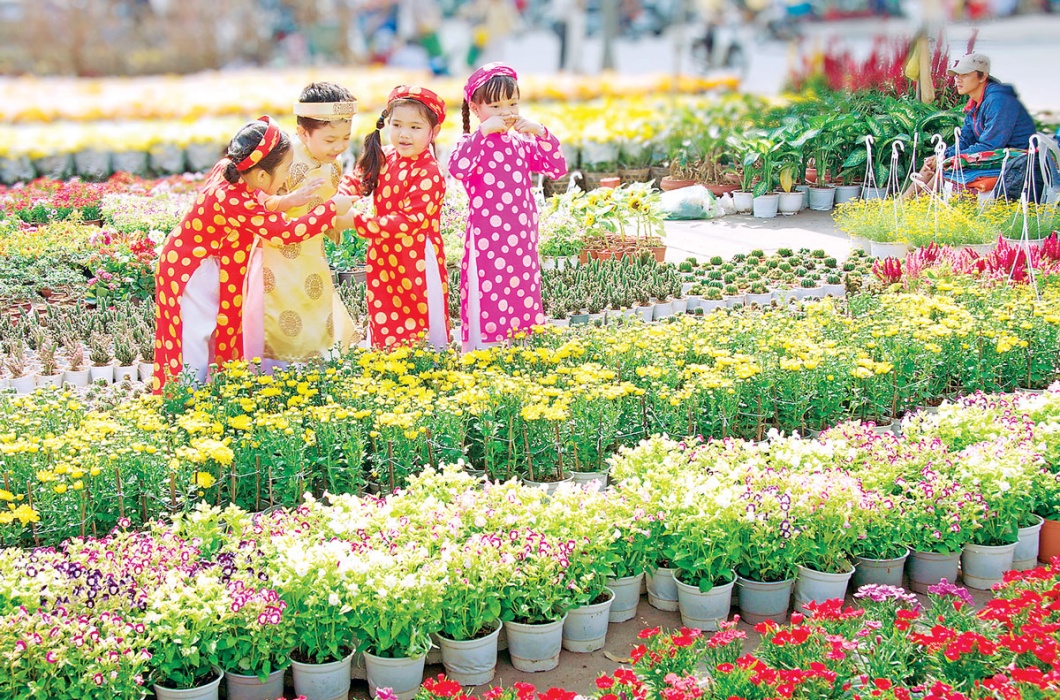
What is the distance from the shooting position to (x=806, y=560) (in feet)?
12.6

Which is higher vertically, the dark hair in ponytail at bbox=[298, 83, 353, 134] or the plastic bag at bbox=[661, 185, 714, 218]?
the dark hair in ponytail at bbox=[298, 83, 353, 134]

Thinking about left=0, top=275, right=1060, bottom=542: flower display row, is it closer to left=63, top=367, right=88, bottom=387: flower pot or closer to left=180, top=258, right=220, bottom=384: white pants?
left=180, top=258, right=220, bottom=384: white pants

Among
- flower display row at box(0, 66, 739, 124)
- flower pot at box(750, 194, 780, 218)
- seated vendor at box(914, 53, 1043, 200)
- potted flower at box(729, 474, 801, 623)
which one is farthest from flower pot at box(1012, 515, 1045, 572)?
flower display row at box(0, 66, 739, 124)

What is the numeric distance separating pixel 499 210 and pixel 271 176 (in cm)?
114

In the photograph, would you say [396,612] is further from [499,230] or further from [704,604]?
[499,230]

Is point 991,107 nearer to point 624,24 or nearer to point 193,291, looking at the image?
point 624,24

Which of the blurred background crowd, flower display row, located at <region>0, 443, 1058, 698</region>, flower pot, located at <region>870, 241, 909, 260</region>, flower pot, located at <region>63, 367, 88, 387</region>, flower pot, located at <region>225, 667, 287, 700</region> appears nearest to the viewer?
the blurred background crowd

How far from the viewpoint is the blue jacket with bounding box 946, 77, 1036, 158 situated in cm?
902

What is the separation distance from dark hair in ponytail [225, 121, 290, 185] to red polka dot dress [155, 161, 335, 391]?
0.05 m

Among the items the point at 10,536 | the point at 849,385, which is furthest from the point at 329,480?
the point at 849,385

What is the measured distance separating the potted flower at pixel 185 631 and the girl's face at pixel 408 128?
255 centimetres

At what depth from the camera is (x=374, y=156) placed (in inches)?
210

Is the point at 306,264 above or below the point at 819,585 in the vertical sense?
above

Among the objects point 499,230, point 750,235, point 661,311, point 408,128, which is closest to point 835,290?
point 661,311
